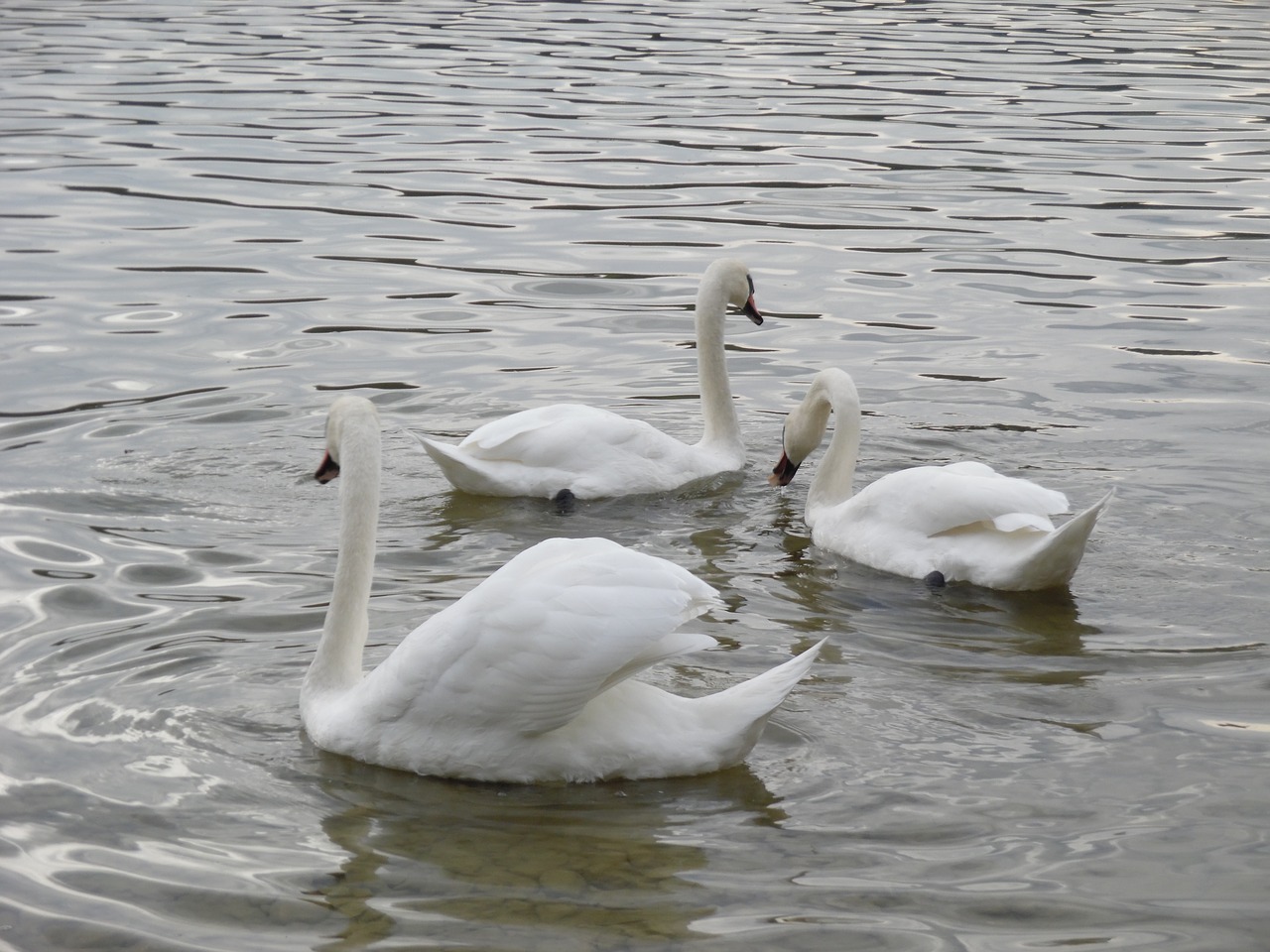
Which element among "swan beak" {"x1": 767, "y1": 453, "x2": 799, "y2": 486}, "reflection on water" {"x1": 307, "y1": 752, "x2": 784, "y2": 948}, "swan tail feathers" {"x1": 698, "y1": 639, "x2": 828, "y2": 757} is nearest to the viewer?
"reflection on water" {"x1": 307, "y1": 752, "x2": 784, "y2": 948}

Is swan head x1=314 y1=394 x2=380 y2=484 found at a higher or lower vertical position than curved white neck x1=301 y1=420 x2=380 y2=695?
higher

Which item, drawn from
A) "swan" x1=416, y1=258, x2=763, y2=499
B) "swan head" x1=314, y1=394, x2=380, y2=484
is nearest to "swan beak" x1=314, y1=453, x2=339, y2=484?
"swan head" x1=314, y1=394, x2=380, y2=484

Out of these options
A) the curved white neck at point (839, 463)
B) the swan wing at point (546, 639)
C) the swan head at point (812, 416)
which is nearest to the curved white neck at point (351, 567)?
the swan wing at point (546, 639)

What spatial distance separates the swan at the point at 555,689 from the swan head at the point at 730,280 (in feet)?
15.0

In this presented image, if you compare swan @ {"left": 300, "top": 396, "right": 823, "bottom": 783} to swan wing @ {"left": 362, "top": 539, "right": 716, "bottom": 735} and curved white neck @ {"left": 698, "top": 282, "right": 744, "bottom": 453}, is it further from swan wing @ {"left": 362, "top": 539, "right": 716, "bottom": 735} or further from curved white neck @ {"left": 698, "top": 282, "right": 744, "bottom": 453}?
curved white neck @ {"left": 698, "top": 282, "right": 744, "bottom": 453}

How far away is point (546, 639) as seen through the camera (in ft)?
17.1

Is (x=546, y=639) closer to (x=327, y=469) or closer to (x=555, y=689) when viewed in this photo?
(x=555, y=689)

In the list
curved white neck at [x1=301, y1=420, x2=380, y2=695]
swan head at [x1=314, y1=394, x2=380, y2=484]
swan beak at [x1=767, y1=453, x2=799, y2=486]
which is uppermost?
swan head at [x1=314, y1=394, x2=380, y2=484]

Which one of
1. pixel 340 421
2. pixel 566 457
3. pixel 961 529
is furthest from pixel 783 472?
pixel 340 421

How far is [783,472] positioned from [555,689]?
14.0 feet

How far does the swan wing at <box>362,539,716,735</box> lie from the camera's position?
5.22 meters

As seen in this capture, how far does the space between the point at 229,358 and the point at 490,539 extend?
12.0 ft

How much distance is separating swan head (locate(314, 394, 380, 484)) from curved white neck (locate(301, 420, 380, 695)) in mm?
17

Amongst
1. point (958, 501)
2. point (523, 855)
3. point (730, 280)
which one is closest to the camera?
point (523, 855)
